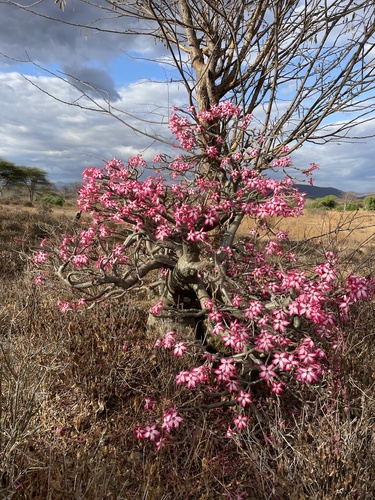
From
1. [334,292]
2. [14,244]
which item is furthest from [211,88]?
[14,244]

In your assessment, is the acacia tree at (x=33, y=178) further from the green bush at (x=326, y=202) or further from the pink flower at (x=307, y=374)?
the pink flower at (x=307, y=374)

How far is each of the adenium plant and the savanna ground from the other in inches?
7.3

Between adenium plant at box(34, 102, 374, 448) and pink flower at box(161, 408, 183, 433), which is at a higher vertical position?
adenium plant at box(34, 102, 374, 448)

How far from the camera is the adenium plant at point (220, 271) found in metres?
3.02

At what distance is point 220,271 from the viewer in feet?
11.0

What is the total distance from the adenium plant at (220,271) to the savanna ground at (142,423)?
186 mm

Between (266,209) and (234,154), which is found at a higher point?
(234,154)

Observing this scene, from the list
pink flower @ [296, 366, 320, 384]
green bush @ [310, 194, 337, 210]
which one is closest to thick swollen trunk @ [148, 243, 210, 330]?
pink flower @ [296, 366, 320, 384]

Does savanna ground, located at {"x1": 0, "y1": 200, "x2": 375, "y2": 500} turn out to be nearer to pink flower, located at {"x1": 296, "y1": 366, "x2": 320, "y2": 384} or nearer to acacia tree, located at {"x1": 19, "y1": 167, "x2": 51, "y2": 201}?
pink flower, located at {"x1": 296, "y1": 366, "x2": 320, "y2": 384}

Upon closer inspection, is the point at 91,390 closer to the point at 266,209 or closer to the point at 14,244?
the point at 266,209

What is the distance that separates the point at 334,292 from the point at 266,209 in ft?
2.96

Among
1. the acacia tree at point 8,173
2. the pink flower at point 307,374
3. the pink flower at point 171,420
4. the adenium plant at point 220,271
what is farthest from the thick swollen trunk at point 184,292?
the acacia tree at point 8,173

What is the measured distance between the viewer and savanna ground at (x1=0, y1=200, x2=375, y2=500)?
7.15 feet

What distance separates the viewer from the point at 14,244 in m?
9.77
